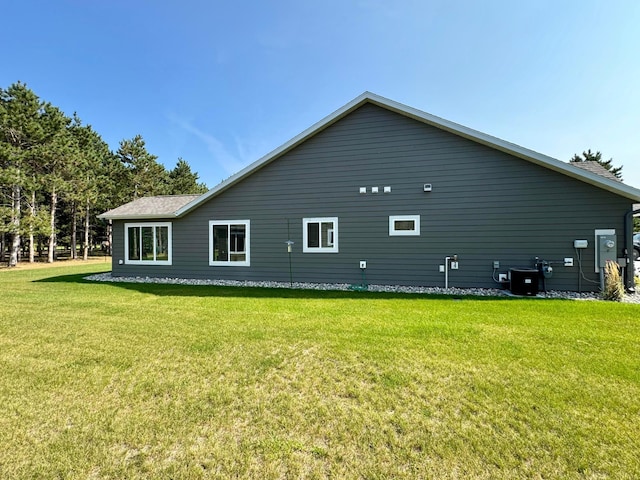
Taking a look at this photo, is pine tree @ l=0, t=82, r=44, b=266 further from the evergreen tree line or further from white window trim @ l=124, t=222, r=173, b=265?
white window trim @ l=124, t=222, r=173, b=265

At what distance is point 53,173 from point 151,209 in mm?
13541

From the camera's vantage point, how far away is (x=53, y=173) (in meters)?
19.2

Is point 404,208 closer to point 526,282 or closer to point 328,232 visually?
point 328,232

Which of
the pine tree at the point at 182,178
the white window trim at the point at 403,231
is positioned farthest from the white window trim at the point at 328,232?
the pine tree at the point at 182,178

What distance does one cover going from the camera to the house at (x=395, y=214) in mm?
7883

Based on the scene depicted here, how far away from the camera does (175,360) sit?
11.9ft

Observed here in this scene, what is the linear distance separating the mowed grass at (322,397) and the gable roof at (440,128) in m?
3.63

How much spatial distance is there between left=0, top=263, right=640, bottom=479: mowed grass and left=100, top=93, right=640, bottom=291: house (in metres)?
3.08

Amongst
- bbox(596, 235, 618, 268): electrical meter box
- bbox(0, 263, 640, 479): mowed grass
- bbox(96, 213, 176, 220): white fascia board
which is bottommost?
bbox(0, 263, 640, 479): mowed grass

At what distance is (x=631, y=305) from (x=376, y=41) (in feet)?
33.2

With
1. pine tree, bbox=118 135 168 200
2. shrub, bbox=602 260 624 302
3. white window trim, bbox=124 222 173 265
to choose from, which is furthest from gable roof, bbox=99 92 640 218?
pine tree, bbox=118 135 168 200

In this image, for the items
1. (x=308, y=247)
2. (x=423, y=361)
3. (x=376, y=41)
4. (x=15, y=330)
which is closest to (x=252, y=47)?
(x=376, y=41)

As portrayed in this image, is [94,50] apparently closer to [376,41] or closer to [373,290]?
[376,41]

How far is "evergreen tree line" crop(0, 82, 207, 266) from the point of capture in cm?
1672
